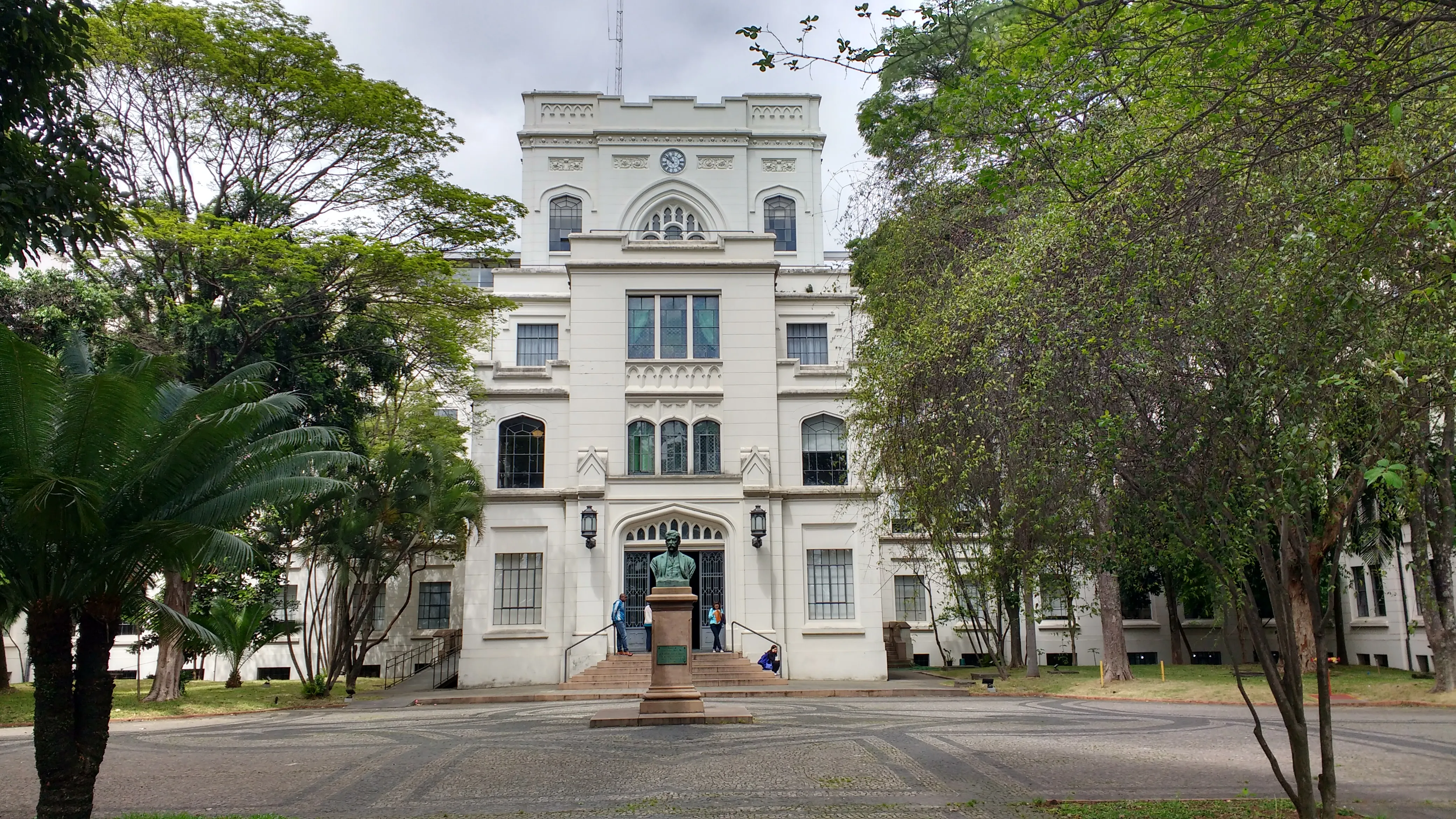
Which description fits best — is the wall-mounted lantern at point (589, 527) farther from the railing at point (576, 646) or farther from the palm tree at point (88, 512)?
the palm tree at point (88, 512)

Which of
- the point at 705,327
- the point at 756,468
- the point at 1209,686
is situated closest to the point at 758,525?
the point at 756,468

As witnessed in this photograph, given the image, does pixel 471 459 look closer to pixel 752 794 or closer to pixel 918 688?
pixel 918 688

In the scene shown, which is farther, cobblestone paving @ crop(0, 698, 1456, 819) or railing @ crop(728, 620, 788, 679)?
railing @ crop(728, 620, 788, 679)

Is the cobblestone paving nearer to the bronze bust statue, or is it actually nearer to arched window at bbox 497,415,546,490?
the bronze bust statue

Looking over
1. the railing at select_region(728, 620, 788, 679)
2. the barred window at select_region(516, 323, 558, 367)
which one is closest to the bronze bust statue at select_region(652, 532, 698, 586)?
the railing at select_region(728, 620, 788, 679)

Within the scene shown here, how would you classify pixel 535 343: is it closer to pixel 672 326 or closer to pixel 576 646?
pixel 672 326

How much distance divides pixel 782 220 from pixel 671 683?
23981 mm

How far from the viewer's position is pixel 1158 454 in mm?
8523

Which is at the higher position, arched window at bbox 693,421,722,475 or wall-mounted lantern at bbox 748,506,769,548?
arched window at bbox 693,421,722,475

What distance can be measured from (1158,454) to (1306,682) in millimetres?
14771

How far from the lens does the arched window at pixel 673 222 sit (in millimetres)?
36250

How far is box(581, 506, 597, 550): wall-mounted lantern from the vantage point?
26.3 m

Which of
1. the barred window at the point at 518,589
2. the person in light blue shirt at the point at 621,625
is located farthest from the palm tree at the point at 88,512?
the barred window at the point at 518,589

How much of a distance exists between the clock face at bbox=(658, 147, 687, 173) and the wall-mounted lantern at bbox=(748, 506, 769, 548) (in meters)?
15.1
